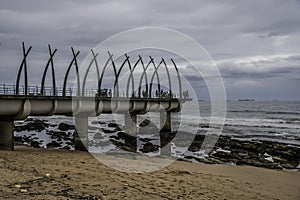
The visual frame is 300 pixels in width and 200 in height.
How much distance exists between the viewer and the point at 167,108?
41.8 metres

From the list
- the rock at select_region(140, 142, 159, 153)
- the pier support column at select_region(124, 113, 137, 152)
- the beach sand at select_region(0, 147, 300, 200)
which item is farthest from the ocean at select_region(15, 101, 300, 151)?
the beach sand at select_region(0, 147, 300, 200)

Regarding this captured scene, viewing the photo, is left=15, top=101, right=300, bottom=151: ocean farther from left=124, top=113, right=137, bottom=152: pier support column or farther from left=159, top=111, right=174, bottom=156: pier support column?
left=124, top=113, right=137, bottom=152: pier support column

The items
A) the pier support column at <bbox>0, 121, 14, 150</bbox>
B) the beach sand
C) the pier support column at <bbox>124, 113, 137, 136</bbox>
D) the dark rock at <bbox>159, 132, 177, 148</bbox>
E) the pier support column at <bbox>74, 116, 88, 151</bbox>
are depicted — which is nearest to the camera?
the beach sand

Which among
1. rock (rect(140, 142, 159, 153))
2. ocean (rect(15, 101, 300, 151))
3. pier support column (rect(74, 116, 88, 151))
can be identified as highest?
pier support column (rect(74, 116, 88, 151))

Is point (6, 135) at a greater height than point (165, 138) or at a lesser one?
greater

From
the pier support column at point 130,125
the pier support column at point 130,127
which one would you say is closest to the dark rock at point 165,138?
the pier support column at point 130,127

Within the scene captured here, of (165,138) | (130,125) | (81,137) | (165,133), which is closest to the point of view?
(81,137)

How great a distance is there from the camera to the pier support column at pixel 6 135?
22781 mm

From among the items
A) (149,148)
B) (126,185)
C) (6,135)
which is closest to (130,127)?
(149,148)

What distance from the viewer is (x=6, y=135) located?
22.9 m

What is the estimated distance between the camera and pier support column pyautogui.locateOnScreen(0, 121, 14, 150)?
74.7ft

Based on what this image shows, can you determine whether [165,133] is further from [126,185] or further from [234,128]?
[126,185]

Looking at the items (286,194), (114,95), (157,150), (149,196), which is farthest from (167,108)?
(149,196)

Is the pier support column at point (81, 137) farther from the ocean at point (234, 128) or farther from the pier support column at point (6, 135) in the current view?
the pier support column at point (6, 135)
